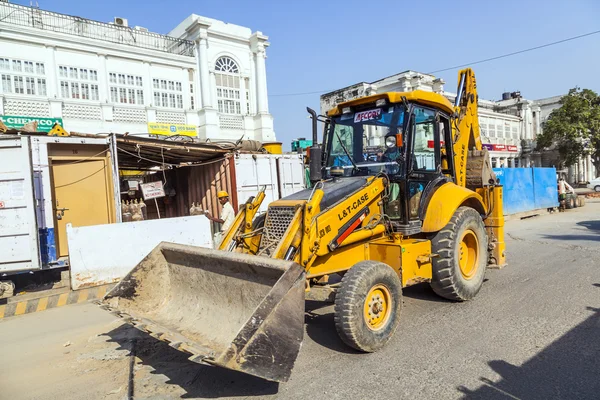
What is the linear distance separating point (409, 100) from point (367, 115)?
552 mm

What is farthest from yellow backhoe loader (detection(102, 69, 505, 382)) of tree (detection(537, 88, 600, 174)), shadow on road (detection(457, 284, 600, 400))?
tree (detection(537, 88, 600, 174))

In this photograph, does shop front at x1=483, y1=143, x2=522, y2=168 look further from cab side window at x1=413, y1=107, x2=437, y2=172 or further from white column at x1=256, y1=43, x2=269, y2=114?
cab side window at x1=413, y1=107, x2=437, y2=172

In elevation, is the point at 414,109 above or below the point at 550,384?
above

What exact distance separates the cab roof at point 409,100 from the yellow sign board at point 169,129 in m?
17.9

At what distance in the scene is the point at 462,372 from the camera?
144 inches

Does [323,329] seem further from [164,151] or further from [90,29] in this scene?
[90,29]

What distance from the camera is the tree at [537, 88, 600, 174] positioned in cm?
3125

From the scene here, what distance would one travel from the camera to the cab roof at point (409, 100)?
16.6 ft

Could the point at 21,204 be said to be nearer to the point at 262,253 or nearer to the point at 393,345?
the point at 262,253

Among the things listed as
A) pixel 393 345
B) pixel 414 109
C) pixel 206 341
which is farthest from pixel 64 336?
pixel 414 109

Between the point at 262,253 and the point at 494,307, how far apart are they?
311 centimetres

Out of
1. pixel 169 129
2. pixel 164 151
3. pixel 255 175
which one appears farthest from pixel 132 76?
pixel 255 175

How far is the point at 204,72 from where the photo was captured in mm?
24375

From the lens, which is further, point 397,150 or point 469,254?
point 469,254
